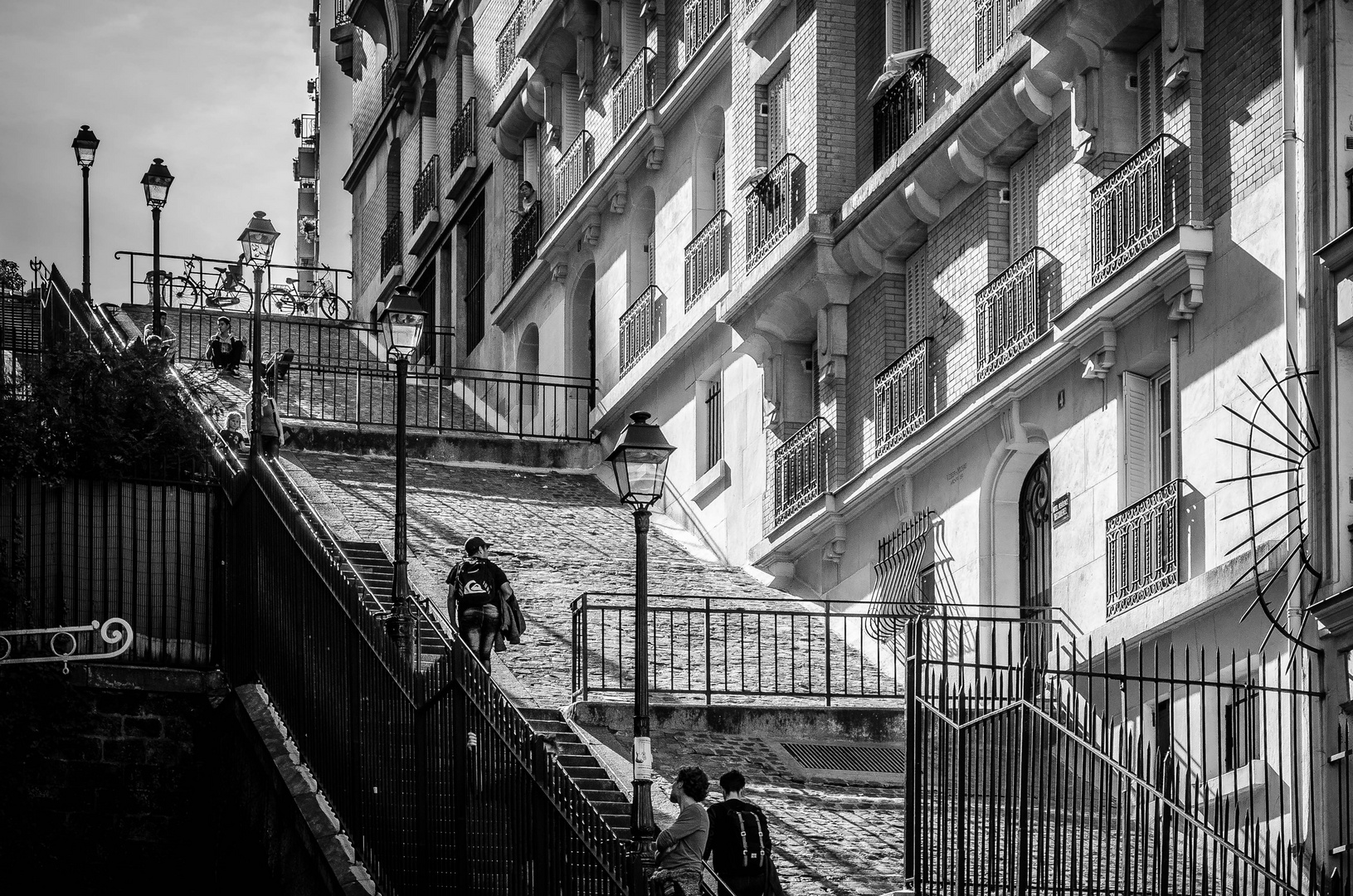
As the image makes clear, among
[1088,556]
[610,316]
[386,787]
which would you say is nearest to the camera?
[386,787]

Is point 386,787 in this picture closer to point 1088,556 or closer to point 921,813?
point 921,813

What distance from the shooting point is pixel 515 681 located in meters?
21.1

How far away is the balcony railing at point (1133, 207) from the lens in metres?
21.9

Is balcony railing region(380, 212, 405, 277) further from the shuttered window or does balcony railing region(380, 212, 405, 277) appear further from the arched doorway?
the shuttered window

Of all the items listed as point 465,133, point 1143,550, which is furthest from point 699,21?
point 1143,550

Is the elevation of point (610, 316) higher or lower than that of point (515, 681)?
higher

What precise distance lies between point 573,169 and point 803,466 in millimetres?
11763

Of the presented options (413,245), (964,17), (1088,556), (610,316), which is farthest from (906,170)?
(413,245)

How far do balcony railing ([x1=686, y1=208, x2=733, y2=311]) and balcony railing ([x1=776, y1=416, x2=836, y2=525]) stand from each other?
3.42 m

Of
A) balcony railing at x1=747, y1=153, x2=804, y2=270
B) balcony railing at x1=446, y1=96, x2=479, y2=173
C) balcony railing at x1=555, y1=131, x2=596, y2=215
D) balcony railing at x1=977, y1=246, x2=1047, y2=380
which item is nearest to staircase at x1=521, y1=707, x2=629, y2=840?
balcony railing at x1=977, y1=246, x2=1047, y2=380

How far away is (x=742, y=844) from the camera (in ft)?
48.6

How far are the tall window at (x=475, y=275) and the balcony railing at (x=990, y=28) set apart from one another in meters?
21.5

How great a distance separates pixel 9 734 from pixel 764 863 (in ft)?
20.2

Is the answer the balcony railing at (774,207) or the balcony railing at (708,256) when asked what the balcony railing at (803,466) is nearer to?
the balcony railing at (774,207)
